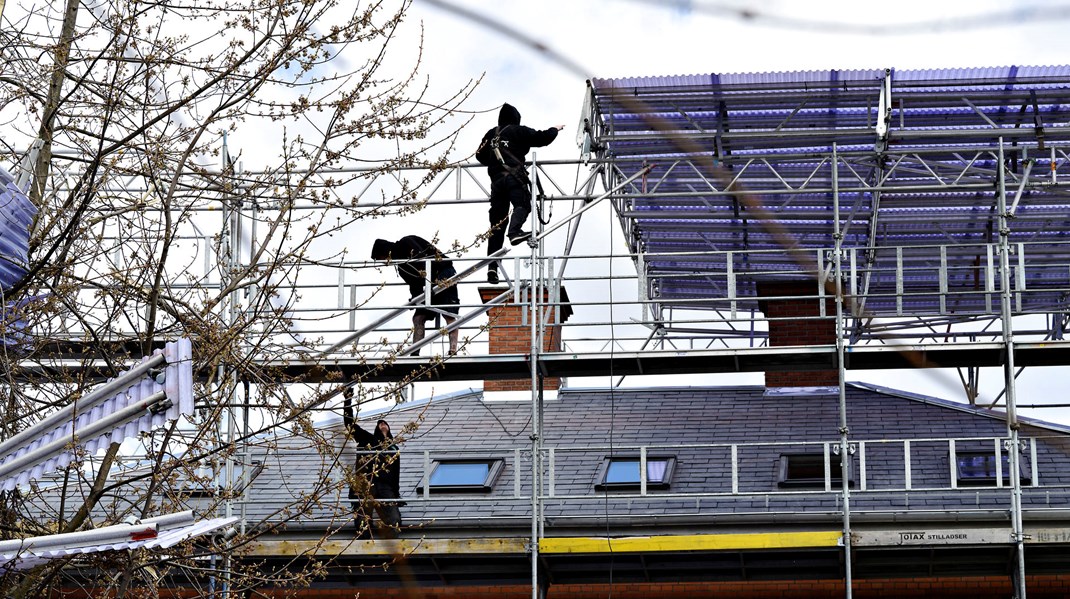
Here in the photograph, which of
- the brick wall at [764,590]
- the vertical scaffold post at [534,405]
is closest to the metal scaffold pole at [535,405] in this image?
the vertical scaffold post at [534,405]

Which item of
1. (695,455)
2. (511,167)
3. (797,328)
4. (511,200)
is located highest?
(511,167)

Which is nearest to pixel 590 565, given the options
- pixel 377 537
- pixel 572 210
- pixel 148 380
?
pixel 377 537

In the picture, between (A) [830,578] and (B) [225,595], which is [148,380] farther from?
(A) [830,578]

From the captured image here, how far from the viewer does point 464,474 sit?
1891 cm

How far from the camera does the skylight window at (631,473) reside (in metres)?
18.0

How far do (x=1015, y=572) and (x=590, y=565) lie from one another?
415 cm

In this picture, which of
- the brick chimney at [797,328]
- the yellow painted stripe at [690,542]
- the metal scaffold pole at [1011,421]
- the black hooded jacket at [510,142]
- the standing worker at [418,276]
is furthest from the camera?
the brick chimney at [797,328]

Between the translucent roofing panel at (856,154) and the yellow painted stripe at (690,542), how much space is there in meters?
2.35

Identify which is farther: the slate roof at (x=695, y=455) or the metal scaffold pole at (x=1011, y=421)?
the slate roof at (x=695, y=455)

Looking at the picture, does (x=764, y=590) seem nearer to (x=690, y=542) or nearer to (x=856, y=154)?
(x=690, y=542)

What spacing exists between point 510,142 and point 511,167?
0.29 m

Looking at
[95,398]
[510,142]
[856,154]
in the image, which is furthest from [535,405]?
[95,398]

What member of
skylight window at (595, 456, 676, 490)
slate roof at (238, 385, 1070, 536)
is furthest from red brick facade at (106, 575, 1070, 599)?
skylight window at (595, 456, 676, 490)

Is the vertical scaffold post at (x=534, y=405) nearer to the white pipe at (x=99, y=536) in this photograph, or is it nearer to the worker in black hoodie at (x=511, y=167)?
the worker in black hoodie at (x=511, y=167)
